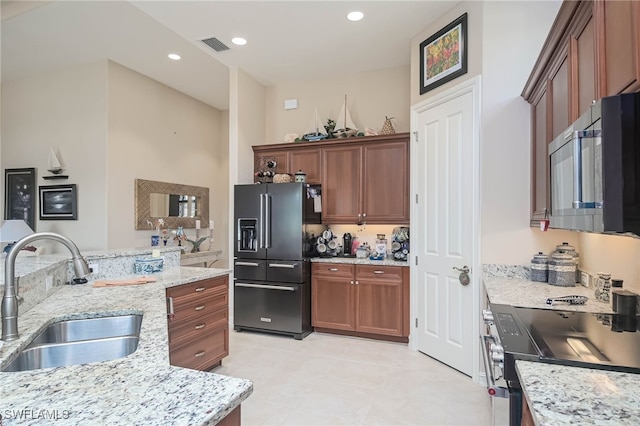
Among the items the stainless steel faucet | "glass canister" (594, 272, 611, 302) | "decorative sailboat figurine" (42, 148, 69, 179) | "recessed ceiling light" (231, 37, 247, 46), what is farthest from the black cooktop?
"decorative sailboat figurine" (42, 148, 69, 179)

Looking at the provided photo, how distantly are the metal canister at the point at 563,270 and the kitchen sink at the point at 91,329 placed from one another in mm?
2592

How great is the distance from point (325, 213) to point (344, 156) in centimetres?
73

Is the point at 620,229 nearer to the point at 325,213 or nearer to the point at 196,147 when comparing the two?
the point at 325,213

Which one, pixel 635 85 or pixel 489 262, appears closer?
pixel 635 85

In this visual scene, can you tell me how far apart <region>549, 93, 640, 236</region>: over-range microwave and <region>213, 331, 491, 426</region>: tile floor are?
1.80 m

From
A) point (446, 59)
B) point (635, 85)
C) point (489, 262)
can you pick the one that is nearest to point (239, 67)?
point (446, 59)

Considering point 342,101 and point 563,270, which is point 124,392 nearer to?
point 563,270

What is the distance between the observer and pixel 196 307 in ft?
9.34

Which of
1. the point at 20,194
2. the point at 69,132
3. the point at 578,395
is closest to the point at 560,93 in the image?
the point at 578,395

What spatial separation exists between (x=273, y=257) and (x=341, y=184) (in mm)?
1188

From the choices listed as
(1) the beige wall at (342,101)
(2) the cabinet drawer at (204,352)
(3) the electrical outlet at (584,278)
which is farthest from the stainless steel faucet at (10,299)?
(1) the beige wall at (342,101)

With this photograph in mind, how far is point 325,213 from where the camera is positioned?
14.4 ft

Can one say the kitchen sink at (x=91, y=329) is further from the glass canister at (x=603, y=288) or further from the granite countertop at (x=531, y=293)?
the glass canister at (x=603, y=288)

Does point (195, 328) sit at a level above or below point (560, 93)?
below
